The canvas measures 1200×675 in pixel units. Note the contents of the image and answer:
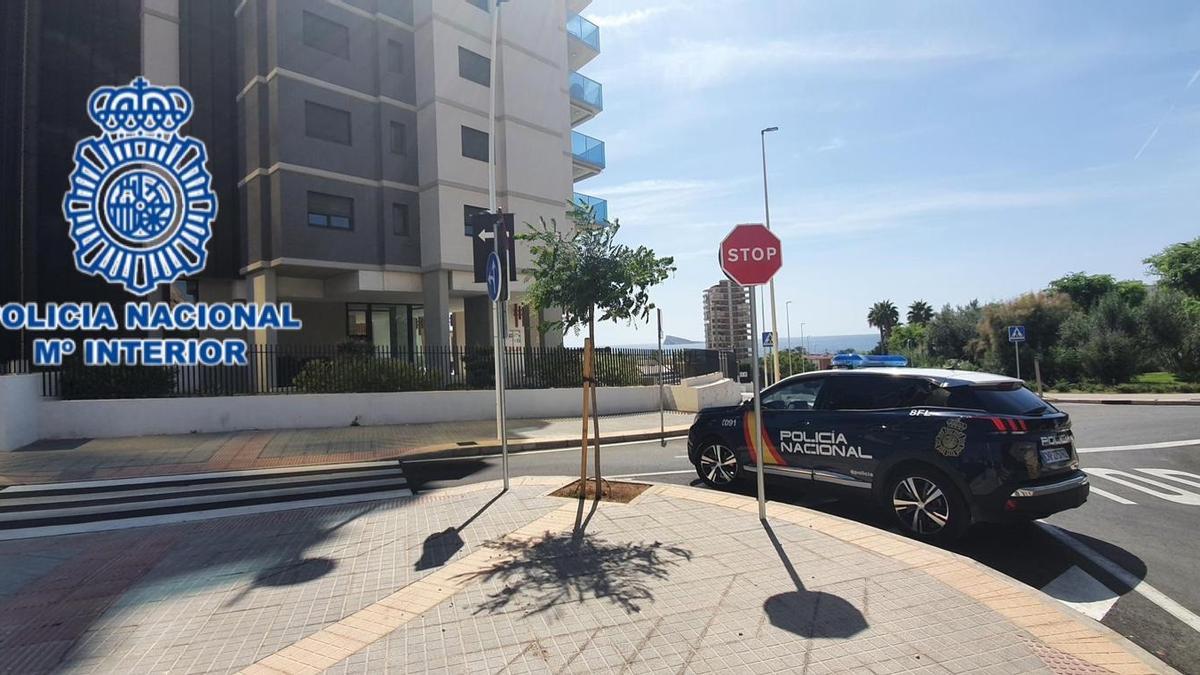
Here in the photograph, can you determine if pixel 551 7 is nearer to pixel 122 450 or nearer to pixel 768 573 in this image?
pixel 122 450

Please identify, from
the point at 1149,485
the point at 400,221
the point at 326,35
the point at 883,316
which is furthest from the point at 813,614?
the point at 883,316

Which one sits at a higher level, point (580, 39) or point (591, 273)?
point (580, 39)

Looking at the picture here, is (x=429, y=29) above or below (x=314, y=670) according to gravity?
above

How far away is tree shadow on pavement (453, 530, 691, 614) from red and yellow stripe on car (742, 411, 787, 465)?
227cm

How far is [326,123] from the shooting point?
22.2m

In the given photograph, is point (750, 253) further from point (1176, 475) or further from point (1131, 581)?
point (1176, 475)

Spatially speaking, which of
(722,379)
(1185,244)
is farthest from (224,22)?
(1185,244)

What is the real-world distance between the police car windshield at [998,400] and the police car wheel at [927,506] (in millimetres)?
710

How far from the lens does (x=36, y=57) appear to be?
64.2 feet

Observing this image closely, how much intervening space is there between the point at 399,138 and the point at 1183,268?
48563 mm

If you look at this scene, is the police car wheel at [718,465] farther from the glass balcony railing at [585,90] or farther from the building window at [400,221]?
the glass balcony railing at [585,90]

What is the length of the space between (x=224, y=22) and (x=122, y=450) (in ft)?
65.4

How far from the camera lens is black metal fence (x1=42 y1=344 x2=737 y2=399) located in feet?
44.5

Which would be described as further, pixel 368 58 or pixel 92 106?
pixel 368 58
